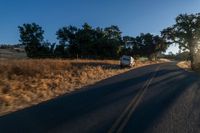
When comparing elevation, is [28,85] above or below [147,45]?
below

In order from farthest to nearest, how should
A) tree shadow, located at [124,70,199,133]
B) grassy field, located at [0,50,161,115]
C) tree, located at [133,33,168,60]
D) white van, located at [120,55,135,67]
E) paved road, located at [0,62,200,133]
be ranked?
tree, located at [133,33,168,60] → white van, located at [120,55,135,67] → grassy field, located at [0,50,161,115] → tree shadow, located at [124,70,199,133] → paved road, located at [0,62,200,133]

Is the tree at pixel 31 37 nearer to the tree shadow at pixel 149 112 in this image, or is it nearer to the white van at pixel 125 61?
the white van at pixel 125 61

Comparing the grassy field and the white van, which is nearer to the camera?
the grassy field

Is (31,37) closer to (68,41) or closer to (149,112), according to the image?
(68,41)

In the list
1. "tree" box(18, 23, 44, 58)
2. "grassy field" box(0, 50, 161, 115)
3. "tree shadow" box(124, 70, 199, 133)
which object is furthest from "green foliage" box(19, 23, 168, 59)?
"tree shadow" box(124, 70, 199, 133)

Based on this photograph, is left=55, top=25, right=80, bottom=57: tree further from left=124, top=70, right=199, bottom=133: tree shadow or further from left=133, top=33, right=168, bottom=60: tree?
left=124, top=70, right=199, bottom=133: tree shadow

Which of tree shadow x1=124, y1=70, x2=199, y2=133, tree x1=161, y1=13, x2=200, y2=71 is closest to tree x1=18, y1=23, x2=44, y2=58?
tree x1=161, y1=13, x2=200, y2=71

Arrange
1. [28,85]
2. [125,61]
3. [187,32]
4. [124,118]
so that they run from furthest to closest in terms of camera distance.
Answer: [187,32], [125,61], [28,85], [124,118]

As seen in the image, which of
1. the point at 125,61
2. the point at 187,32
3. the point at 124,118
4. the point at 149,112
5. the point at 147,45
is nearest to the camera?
the point at 124,118

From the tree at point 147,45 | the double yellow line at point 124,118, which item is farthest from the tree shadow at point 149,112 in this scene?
the tree at point 147,45

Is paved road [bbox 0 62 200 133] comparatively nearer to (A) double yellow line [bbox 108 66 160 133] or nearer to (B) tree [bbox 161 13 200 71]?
(A) double yellow line [bbox 108 66 160 133]

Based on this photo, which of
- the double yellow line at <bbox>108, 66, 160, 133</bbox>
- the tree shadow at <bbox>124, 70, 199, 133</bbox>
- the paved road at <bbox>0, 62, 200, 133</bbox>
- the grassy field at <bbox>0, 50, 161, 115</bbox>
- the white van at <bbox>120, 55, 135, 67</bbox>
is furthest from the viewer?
the white van at <bbox>120, 55, 135, 67</bbox>

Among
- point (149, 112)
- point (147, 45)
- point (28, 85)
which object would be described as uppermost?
point (147, 45)

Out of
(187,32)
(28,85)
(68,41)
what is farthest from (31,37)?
(28,85)
